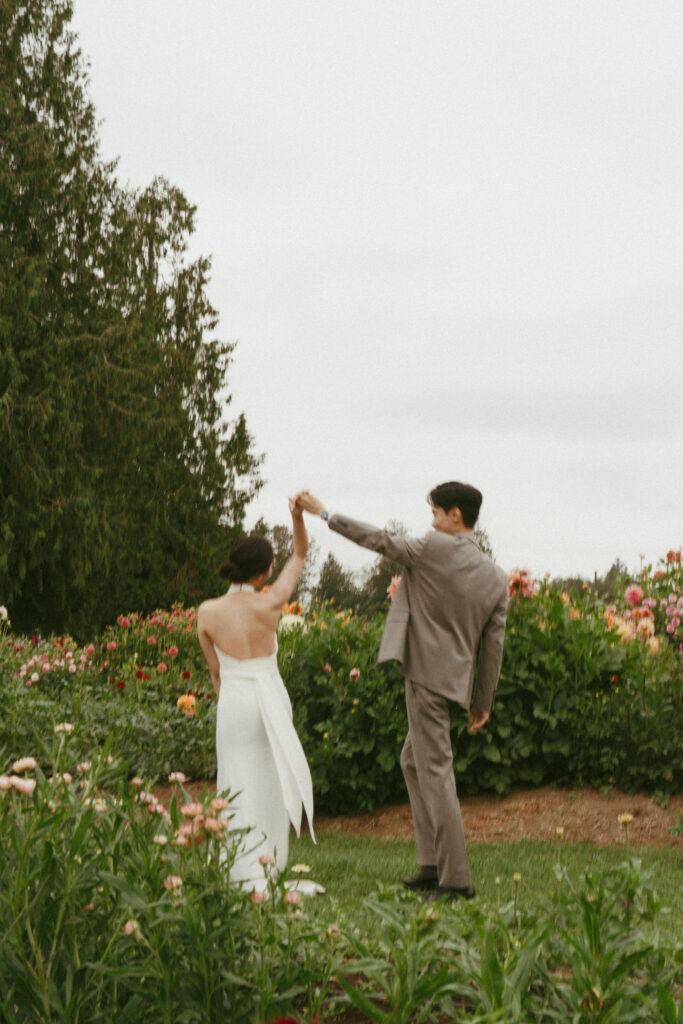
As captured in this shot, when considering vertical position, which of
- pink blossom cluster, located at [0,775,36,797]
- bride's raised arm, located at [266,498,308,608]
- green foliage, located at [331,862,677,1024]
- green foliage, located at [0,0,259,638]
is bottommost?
green foliage, located at [331,862,677,1024]

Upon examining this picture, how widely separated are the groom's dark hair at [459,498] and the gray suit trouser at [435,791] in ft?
2.83

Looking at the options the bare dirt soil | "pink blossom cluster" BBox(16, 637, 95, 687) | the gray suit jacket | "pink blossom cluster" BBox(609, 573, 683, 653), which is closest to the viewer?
the gray suit jacket

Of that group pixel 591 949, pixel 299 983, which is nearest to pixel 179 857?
pixel 299 983

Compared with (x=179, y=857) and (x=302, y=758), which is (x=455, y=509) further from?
(x=179, y=857)

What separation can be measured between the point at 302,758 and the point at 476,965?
2.58 metres

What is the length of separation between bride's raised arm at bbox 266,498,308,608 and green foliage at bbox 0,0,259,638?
17091 millimetres

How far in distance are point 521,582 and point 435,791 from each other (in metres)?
3.16

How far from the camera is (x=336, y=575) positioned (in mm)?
41688

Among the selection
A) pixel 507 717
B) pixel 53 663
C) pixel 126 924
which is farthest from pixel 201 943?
pixel 53 663

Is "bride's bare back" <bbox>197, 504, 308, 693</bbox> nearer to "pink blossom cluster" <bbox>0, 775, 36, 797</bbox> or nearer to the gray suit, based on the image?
the gray suit

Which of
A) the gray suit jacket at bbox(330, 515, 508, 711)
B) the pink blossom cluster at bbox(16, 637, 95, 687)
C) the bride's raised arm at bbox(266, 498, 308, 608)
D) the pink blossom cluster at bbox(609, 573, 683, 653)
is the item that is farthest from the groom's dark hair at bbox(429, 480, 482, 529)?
the pink blossom cluster at bbox(16, 637, 95, 687)

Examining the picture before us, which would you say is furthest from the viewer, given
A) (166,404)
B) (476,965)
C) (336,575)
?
(336,575)

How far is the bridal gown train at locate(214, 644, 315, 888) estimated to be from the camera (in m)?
5.24

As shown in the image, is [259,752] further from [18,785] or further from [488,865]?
[18,785]
